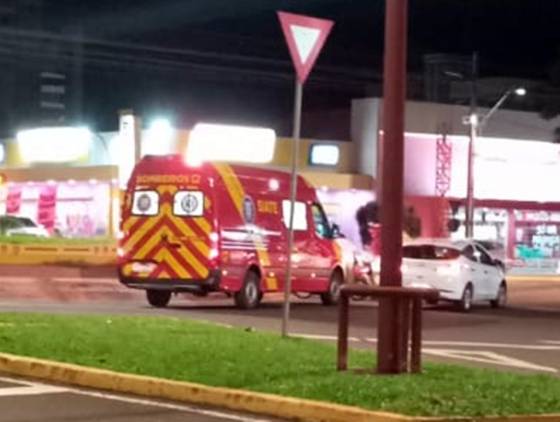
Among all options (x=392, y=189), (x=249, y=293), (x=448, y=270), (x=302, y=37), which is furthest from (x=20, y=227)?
(x=392, y=189)

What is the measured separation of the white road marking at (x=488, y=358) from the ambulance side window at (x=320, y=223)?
936 cm

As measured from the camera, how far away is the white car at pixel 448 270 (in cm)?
2641

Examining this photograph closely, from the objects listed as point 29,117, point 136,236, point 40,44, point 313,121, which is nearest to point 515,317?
point 136,236

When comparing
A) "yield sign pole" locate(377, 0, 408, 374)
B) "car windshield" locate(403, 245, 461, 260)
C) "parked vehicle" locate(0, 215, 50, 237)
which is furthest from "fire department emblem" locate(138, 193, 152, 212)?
"parked vehicle" locate(0, 215, 50, 237)

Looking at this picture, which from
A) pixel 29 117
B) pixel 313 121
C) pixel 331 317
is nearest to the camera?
pixel 331 317

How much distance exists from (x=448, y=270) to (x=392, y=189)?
15.0 m

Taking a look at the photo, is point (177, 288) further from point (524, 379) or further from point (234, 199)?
point (524, 379)

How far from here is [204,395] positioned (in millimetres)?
11109

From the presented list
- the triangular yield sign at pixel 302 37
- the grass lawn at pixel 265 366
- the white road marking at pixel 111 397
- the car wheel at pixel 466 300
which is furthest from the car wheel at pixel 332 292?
the white road marking at pixel 111 397

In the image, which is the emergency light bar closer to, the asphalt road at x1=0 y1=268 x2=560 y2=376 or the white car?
the asphalt road at x1=0 y1=268 x2=560 y2=376

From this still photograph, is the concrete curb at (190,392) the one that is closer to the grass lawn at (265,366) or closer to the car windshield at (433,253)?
the grass lawn at (265,366)

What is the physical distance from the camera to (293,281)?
2530cm

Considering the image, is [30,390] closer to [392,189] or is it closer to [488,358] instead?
[392,189]

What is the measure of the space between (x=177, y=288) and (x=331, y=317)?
2.95 meters
